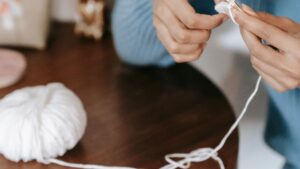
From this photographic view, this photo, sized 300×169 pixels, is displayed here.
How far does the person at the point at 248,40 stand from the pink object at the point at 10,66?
17 centimetres

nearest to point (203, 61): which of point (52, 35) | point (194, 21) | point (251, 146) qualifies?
point (251, 146)

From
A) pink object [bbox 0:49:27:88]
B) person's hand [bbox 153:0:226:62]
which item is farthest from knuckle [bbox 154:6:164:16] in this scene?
pink object [bbox 0:49:27:88]

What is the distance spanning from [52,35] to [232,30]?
0.35m

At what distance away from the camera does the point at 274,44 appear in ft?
1.78

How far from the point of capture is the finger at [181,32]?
2.05 ft

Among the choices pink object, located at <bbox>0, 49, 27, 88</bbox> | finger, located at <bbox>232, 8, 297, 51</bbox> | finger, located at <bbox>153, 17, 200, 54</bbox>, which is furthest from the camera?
pink object, located at <bbox>0, 49, 27, 88</bbox>

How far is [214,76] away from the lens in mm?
1028

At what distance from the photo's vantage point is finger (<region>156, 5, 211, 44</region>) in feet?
2.05

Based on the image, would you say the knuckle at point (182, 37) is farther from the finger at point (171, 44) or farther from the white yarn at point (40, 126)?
the white yarn at point (40, 126)

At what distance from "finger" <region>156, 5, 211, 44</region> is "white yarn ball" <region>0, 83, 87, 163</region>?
0.16 meters

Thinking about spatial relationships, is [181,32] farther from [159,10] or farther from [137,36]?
[137,36]

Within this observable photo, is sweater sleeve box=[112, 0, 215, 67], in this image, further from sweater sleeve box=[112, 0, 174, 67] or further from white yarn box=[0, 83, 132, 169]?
white yarn box=[0, 83, 132, 169]

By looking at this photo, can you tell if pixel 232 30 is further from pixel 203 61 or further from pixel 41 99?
pixel 41 99

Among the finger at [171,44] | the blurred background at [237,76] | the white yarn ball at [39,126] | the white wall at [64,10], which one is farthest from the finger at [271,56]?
the white wall at [64,10]
